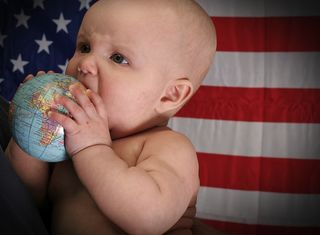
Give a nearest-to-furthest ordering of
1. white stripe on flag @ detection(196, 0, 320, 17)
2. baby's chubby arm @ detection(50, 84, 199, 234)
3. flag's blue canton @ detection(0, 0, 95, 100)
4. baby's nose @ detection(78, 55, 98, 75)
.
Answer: baby's chubby arm @ detection(50, 84, 199, 234) → baby's nose @ detection(78, 55, 98, 75) → white stripe on flag @ detection(196, 0, 320, 17) → flag's blue canton @ detection(0, 0, 95, 100)

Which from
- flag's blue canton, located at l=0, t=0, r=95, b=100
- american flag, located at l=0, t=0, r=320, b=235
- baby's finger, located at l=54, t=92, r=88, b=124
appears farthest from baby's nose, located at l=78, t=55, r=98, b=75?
flag's blue canton, located at l=0, t=0, r=95, b=100

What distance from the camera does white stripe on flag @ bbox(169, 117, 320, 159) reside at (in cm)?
174

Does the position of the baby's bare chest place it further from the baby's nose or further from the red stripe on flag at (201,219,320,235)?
the red stripe on flag at (201,219,320,235)

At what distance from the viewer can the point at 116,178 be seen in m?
0.65

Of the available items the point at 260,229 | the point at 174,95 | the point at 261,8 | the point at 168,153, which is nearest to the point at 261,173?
the point at 260,229

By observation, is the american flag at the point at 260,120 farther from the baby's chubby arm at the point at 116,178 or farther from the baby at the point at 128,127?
the baby's chubby arm at the point at 116,178

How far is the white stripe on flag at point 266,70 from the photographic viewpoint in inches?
67.6

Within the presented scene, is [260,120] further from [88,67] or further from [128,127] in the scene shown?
[88,67]

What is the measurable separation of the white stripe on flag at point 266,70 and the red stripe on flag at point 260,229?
648 millimetres

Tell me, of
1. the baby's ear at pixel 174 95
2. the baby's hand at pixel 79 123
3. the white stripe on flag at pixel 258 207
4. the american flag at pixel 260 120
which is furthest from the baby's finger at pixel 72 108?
the white stripe on flag at pixel 258 207

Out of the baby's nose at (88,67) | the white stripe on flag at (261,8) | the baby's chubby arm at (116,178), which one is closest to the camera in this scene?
the baby's chubby arm at (116,178)

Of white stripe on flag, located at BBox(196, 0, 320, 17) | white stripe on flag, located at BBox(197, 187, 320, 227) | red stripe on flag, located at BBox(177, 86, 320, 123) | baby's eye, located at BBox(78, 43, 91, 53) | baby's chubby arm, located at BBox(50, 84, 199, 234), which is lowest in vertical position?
white stripe on flag, located at BBox(197, 187, 320, 227)

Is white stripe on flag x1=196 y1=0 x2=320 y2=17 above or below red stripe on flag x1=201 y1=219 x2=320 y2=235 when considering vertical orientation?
above

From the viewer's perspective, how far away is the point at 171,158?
75 cm
